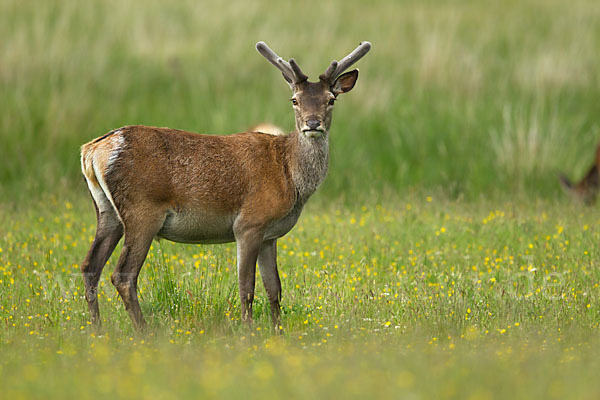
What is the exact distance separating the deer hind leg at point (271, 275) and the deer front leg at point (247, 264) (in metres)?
0.26

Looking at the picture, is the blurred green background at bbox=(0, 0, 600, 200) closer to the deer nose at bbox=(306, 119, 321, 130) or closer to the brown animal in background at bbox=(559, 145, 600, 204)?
the brown animal in background at bbox=(559, 145, 600, 204)

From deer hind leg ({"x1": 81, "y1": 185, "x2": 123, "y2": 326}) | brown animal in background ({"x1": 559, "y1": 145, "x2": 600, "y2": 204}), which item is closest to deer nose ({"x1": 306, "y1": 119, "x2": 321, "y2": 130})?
deer hind leg ({"x1": 81, "y1": 185, "x2": 123, "y2": 326})

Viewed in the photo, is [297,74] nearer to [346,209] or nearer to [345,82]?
[345,82]

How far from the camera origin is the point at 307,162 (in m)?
7.59

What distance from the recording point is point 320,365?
5.46 meters

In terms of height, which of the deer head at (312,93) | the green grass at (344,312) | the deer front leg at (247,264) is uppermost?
the deer head at (312,93)

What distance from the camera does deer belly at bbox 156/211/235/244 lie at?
7.16 metres

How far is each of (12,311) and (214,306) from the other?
1.52 meters

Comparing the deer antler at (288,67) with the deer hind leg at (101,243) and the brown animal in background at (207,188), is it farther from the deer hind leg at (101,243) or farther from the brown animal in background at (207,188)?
the deer hind leg at (101,243)

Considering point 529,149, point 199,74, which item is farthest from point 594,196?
point 199,74

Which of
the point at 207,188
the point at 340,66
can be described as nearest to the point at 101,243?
the point at 207,188

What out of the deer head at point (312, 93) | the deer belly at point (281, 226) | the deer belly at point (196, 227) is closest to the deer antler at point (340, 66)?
the deer head at point (312, 93)

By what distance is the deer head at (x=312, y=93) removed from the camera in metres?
7.31

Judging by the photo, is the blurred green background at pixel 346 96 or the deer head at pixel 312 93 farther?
the blurred green background at pixel 346 96
